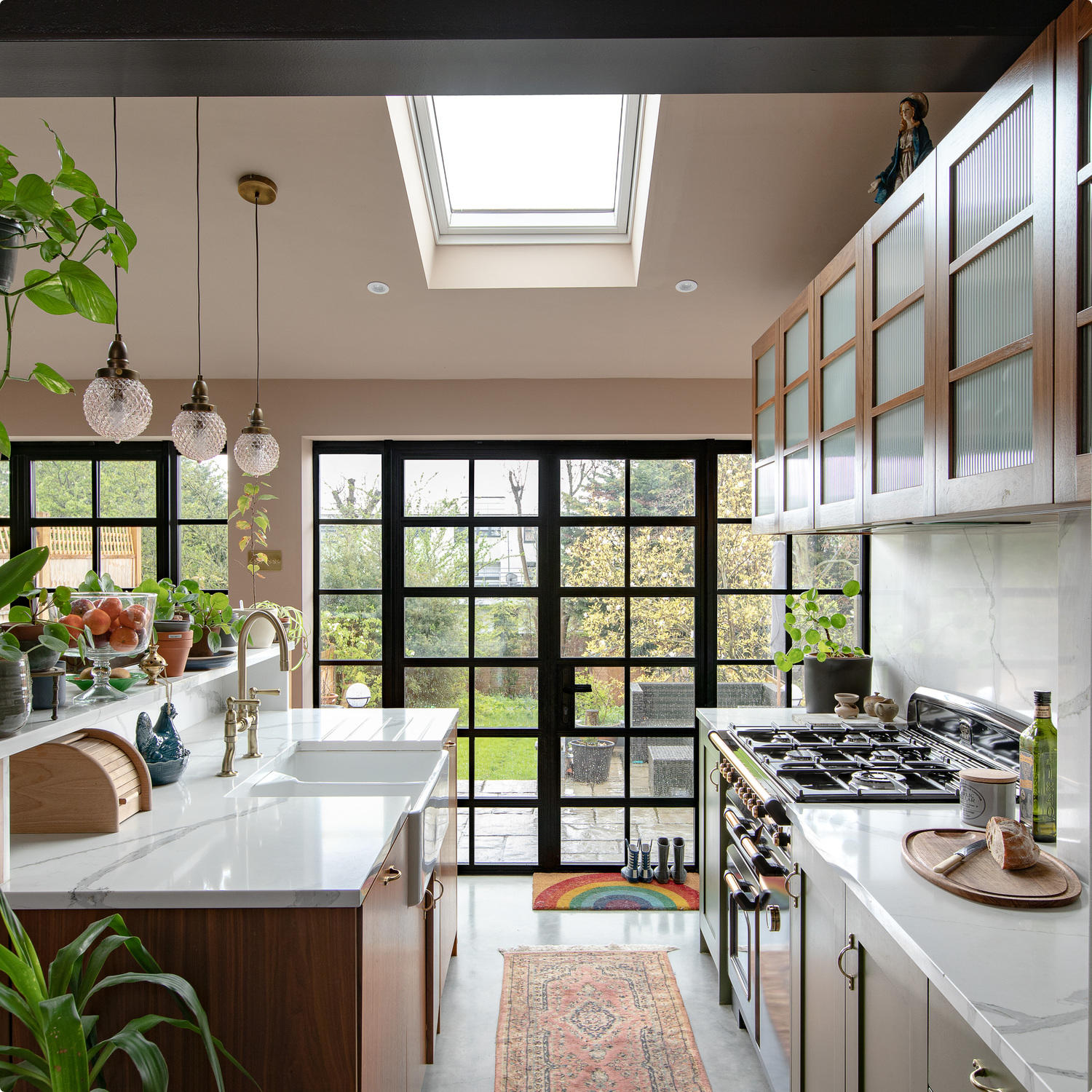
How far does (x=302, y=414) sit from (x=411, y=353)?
617 millimetres

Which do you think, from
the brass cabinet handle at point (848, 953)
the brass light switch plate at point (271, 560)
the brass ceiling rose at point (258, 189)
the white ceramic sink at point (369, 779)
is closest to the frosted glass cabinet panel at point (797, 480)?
the brass cabinet handle at point (848, 953)

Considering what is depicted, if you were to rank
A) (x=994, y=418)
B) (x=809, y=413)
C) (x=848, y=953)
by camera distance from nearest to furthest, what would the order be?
(x=994, y=418), (x=848, y=953), (x=809, y=413)

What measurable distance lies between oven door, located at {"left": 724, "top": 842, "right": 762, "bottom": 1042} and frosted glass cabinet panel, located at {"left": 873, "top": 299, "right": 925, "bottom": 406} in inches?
51.7

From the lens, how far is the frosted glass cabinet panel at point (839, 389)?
6.21 feet

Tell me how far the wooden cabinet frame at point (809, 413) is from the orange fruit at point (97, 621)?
1.84 meters

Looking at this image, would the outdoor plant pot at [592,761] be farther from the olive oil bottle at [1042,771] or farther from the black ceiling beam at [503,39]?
the black ceiling beam at [503,39]

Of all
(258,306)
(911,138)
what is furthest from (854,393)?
(258,306)

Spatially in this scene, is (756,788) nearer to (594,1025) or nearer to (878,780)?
(878,780)

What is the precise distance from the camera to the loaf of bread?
130 cm

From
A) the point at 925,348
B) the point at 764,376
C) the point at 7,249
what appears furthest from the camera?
the point at 764,376

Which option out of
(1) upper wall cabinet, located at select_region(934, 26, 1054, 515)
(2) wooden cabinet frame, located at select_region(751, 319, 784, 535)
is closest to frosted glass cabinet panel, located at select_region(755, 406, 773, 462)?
(2) wooden cabinet frame, located at select_region(751, 319, 784, 535)

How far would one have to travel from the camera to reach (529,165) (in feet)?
8.16

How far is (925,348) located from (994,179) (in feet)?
1.08

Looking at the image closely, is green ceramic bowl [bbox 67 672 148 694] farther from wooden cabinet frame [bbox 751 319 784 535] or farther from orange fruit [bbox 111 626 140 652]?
wooden cabinet frame [bbox 751 319 784 535]
